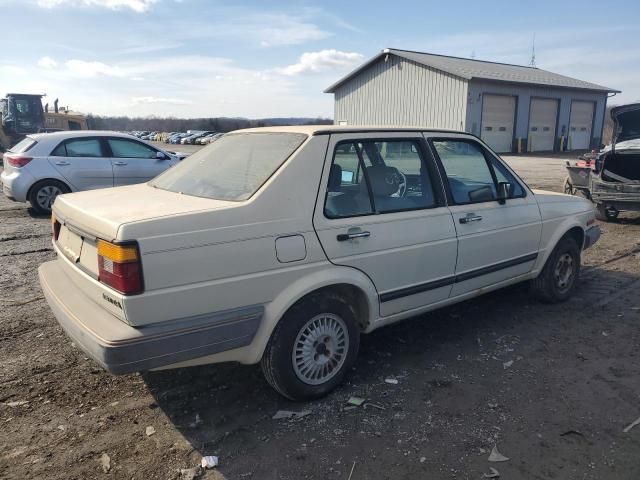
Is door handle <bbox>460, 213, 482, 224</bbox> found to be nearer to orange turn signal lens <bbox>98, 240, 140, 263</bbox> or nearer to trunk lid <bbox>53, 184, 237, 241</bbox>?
trunk lid <bbox>53, 184, 237, 241</bbox>

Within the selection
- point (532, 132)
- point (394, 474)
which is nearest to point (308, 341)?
point (394, 474)

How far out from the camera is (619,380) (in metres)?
3.68

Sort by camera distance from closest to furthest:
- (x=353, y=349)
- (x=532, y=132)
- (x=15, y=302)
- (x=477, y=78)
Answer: (x=353, y=349) → (x=15, y=302) → (x=477, y=78) → (x=532, y=132)

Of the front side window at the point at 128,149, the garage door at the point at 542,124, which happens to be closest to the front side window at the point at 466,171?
the front side window at the point at 128,149

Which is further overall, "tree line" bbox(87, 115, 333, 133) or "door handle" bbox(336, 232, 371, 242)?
"tree line" bbox(87, 115, 333, 133)

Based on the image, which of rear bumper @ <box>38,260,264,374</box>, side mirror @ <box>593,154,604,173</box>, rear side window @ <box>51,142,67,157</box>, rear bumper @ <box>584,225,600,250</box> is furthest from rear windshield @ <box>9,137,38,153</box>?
side mirror @ <box>593,154,604,173</box>

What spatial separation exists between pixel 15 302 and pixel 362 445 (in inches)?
155

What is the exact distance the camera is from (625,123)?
9.81m

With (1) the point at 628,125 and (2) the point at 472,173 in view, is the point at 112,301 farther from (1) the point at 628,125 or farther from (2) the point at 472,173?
(1) the point at 628,125

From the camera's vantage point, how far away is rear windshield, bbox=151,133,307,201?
3229 millimetres

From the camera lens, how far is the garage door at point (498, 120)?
28.4 metres

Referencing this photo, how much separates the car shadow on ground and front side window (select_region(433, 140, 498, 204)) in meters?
1.21

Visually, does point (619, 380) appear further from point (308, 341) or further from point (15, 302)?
point (15, 302)

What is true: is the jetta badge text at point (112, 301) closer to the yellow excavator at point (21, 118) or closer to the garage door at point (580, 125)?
the yellow excavator at point (21, 118)
